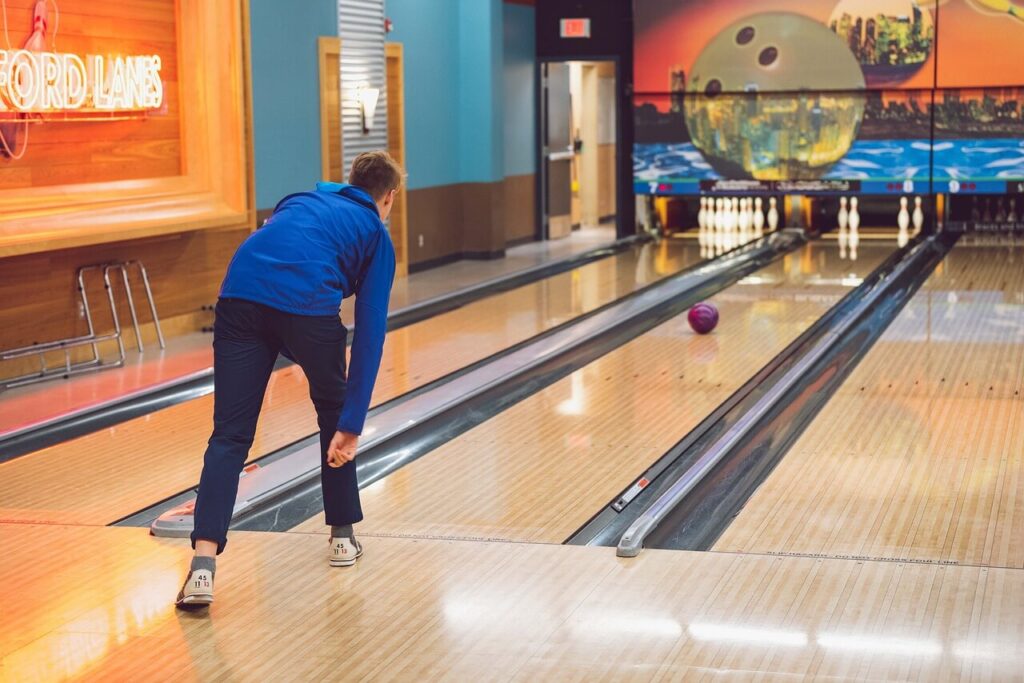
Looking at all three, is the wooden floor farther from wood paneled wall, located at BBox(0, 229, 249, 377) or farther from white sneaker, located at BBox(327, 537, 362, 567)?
white sneaker, located at BBox(327, 537, 362, 567)

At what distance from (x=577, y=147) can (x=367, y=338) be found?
425 inches

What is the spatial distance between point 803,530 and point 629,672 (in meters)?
1.23

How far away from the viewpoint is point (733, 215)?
12.5 m

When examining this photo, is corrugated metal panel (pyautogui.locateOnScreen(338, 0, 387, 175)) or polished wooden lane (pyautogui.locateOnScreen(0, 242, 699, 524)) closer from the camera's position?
polished wooden lane (pyautogui.locateOnScreen(0, 242, 699, 524))

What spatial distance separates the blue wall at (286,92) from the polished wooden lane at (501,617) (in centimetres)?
484

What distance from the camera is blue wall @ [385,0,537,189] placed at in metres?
10.5

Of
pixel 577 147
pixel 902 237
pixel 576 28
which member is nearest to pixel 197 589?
pixel 902 237

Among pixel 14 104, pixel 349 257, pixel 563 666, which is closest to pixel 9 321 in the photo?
pixel 14 104

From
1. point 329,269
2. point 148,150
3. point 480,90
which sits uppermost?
point 480,90

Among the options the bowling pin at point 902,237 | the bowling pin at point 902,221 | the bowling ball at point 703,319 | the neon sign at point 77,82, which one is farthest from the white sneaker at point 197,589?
the bowling pin at point 902,221

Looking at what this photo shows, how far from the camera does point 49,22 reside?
631 centimetres

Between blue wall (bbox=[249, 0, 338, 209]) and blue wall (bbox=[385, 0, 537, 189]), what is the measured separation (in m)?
1.73

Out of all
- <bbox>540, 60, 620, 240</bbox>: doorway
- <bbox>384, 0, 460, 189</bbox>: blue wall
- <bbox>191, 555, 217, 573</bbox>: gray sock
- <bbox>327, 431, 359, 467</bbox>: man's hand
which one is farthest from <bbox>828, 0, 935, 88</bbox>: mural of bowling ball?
<bbox>191, 555, 217, 573</bbox>: gray sock

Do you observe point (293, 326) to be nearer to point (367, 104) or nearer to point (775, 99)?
point (367, 104)
